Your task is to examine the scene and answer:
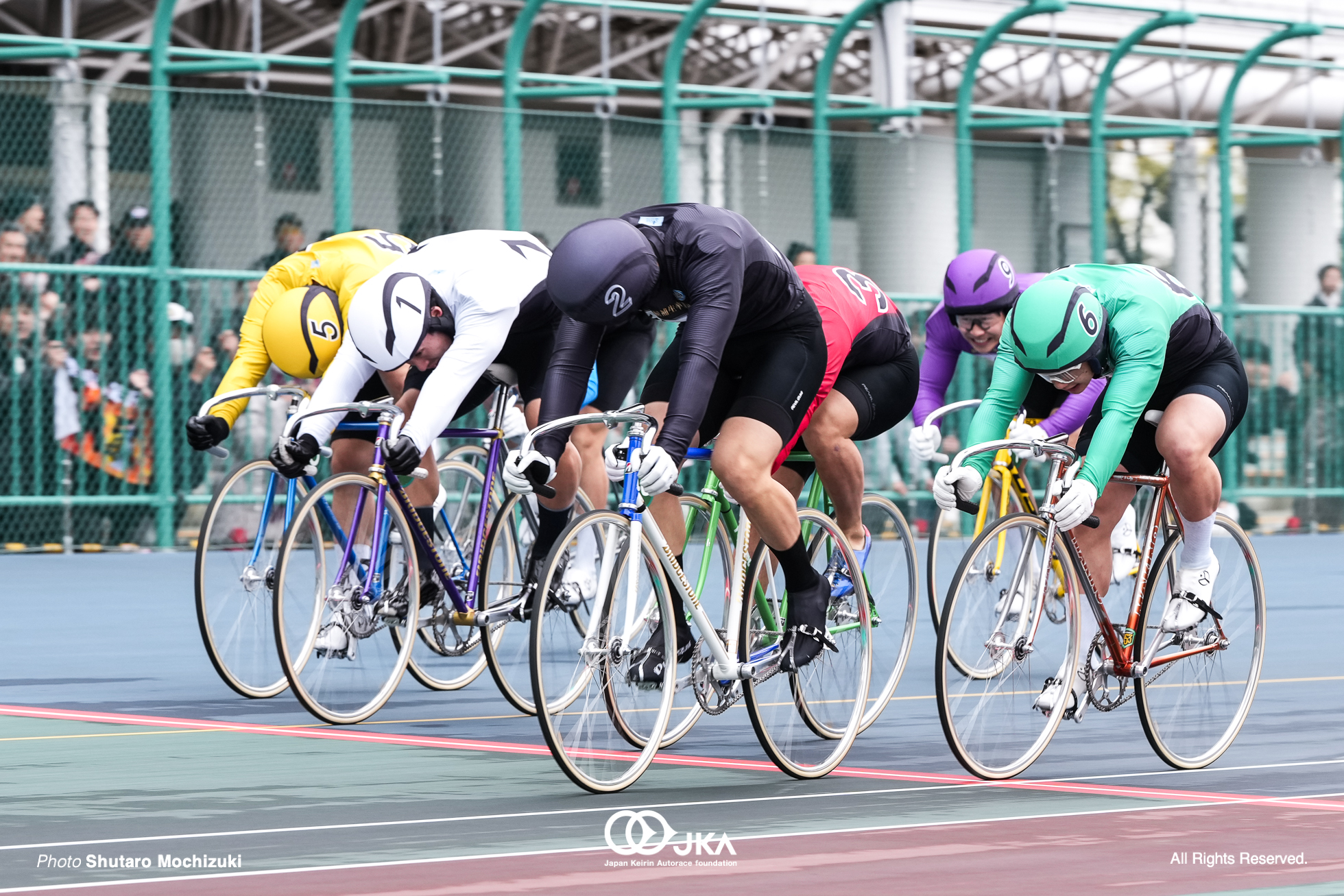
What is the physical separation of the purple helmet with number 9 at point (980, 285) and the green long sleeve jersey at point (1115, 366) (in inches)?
69.4

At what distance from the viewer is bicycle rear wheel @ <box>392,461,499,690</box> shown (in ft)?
27.2

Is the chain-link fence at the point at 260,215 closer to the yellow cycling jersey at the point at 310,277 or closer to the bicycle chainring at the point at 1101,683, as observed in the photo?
the yellow cycling jersey at the point at 310,277

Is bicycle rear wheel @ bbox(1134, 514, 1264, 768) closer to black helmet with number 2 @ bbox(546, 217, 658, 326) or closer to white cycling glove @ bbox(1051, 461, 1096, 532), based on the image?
white cycling glove @ bbox(1051, 461, 1096, 532)

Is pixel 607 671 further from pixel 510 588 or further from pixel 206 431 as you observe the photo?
pixel 206 431

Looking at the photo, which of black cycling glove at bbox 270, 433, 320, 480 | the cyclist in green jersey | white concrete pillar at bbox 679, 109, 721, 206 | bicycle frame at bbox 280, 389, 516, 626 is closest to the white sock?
the cyclist in green jersey

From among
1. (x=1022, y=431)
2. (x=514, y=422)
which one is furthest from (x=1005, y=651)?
(x=514, y=422)

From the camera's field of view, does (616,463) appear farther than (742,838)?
Yes

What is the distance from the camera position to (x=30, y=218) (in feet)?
46.2

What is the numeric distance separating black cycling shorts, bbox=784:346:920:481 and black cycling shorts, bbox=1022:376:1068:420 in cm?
52

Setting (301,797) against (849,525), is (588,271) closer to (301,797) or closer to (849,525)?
(301,797)

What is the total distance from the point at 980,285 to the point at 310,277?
2564mm

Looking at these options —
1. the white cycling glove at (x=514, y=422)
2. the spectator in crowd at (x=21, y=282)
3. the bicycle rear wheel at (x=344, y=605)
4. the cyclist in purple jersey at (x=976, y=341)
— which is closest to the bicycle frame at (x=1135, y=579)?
the cyclist in purple jersey at (x=976, y=341)

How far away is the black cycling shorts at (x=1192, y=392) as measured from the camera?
7.32m

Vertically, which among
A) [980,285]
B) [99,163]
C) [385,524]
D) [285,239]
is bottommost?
[385,524]
